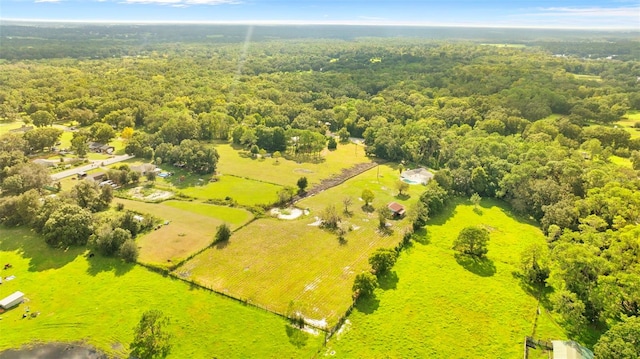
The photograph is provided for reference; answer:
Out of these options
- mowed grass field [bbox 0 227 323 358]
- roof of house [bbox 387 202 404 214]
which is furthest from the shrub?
roof of house [bbox 387 202 404 214]

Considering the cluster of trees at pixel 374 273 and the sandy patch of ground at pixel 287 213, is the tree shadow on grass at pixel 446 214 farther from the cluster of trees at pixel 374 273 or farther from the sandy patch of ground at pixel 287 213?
the sandy patch of ground at pixel 287 213

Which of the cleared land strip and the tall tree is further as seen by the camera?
the cleared land strip

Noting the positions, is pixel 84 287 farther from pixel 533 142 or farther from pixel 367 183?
pixel 533 142

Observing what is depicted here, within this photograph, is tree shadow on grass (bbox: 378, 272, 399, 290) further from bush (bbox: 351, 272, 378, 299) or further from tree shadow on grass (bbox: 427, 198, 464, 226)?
tree shadow on grass (bbox: 427, 198, 464, 226)

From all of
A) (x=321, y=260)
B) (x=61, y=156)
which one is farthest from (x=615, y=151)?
(x=61, y=156)

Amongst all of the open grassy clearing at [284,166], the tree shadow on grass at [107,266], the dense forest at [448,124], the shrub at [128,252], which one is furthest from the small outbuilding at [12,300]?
the open grassy clearing at [284,166]

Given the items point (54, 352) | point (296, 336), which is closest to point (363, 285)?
point (296, 336)
